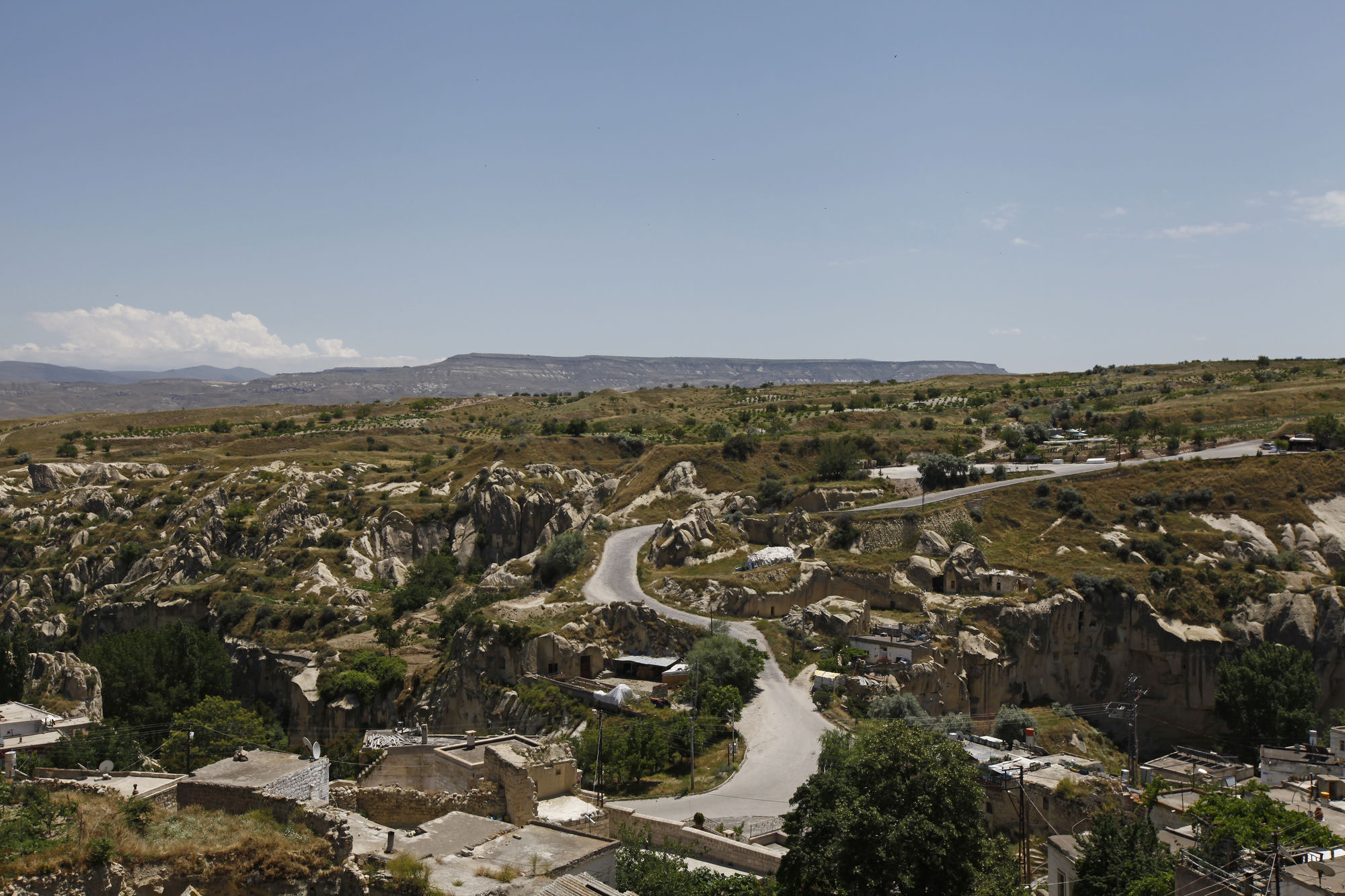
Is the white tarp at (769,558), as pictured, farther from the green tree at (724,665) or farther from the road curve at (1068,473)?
the green tree at (724,665)

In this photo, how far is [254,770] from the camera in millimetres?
22453

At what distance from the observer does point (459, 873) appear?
17.4m

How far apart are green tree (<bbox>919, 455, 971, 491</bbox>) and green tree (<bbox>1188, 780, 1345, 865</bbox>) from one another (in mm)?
40870

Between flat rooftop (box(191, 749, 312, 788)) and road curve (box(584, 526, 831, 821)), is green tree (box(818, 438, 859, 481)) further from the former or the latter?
flat rooftop (box(191, 749, 312, 788))

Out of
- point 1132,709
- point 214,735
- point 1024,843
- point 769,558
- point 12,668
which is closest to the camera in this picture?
point 1024,843

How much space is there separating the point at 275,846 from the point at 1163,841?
64.4 feet

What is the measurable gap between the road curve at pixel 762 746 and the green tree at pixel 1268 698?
17.9m

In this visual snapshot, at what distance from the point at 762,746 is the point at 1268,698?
21.6m

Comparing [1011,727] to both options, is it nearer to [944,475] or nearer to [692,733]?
[692,733]

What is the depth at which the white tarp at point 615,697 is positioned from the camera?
37.1 metres

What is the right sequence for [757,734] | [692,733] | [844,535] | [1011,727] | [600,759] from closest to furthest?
[600,759] → [692,733] → [757,734] → [1011,727] → [844,535]

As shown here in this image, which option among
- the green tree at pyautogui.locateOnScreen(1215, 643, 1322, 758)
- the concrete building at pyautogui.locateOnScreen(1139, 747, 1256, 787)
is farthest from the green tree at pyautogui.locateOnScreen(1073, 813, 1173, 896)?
the green tree at pyautogui.locateOnScreen(1215, 643, 1322, 758)

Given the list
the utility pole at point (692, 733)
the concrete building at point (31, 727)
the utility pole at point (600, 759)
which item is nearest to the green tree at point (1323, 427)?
the utility pole at point (692, 733)

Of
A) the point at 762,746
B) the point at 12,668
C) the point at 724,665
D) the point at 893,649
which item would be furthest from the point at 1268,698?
the point at 12,668
